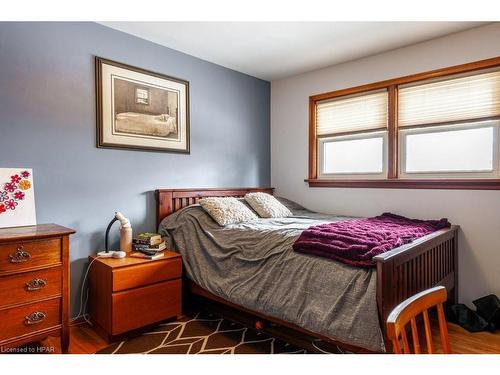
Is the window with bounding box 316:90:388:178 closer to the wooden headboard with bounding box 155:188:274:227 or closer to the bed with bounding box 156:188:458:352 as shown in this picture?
the bed with bounding box 156:188:458:352

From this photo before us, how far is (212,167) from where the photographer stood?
3.47 metres

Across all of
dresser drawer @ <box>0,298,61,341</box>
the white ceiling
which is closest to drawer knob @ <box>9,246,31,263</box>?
dresser drawer @ <box>0,298,61,341</box>

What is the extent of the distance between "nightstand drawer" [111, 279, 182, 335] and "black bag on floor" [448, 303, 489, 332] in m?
2.09

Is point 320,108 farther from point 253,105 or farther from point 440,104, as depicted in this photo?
point 440,104

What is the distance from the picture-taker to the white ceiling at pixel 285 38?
265 centimetres

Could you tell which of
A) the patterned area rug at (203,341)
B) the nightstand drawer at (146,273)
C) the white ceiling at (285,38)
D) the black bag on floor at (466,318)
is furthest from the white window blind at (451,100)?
the nightstand drawer at (146,273)

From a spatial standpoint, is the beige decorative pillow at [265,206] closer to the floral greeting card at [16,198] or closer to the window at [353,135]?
the window at [353,135]

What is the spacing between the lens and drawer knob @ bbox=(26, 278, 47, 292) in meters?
1.89

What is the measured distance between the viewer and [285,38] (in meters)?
2.89

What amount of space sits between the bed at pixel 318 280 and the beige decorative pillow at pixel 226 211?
85 millimetres

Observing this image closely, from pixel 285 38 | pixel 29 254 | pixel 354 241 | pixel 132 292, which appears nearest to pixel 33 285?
pixel 29 254

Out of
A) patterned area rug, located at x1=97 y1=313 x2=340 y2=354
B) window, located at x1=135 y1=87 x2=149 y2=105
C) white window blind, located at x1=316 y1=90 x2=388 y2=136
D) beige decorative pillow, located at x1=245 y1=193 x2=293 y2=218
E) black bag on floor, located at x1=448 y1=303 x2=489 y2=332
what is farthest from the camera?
white window blind, located at x1=316 y1=90 x2=388 y2=136

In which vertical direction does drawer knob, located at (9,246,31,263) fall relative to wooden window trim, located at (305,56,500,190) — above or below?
below

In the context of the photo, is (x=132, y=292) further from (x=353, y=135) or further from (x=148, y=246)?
(x=353, y=135)
